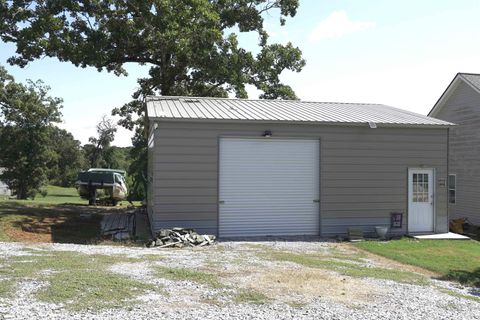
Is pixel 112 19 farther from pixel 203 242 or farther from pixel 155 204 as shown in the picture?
pixel 203 242

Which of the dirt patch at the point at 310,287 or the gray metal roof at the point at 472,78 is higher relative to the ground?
the gray metal roof at the point at 472,78

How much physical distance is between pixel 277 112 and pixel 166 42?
708 centimetres

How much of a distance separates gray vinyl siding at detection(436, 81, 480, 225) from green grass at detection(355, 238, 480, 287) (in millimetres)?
6475

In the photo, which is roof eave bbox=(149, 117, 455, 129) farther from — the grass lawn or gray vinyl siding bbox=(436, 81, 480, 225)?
gray vinyl siding bbox=(436, 81, 480, 225)

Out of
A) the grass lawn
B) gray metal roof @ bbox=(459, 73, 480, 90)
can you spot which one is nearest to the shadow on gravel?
the grass lawn

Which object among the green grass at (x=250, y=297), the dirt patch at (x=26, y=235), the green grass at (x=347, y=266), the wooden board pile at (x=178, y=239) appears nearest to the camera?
the green grass at (x=250, y=297)

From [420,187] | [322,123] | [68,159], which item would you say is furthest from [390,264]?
[68,159]

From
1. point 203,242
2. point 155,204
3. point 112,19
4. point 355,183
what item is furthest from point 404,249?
point 112,19

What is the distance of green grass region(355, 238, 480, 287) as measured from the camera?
9547 mm

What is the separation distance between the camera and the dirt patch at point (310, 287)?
6794 mm

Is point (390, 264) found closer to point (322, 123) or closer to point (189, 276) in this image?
point (189, 276)

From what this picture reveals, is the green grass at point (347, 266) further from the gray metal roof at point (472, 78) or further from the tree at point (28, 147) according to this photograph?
the tree at point (28, 147)

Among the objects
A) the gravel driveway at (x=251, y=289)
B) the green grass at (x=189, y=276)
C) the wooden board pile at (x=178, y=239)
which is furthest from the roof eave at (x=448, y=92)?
the green grass at (x=189, y=276)

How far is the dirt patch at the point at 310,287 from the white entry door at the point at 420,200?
22.8 feet
